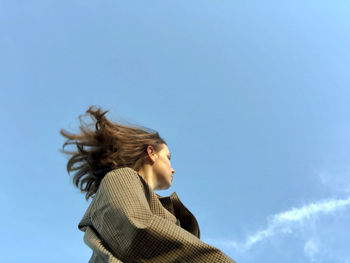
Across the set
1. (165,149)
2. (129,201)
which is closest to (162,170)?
(165,149)

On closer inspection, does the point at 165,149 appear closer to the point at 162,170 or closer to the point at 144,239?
the point at 162,170

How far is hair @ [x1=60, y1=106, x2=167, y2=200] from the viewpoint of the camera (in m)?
3.80

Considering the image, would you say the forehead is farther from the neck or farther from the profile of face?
the neck

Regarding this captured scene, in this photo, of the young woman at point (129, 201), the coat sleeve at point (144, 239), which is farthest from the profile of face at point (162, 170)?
the coat sleeve at point (144, 239)

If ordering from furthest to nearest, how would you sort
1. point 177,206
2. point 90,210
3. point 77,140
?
point 177,206 → point 77,140 → point 90,210

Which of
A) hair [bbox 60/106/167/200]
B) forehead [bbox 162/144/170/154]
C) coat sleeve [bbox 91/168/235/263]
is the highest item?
forehead [bbox 162/144/170/154]

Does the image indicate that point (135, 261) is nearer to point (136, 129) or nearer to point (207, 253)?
point (207, 253)

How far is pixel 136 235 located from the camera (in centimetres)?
239

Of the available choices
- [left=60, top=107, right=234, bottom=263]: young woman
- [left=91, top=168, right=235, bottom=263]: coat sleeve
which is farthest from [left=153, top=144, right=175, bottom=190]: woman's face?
[left=91, top=168, right=235, bottom=263]: coat sleeve

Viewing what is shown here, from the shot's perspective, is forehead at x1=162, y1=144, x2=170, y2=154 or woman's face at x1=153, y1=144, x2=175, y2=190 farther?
forehead at x1=162, y1=144, x2=170, y2=154

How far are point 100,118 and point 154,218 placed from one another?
1779 mm

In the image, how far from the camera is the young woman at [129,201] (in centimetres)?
240

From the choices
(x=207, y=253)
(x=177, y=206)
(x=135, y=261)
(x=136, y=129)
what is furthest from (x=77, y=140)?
(x=207, y=253)

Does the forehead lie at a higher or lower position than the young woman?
higher
